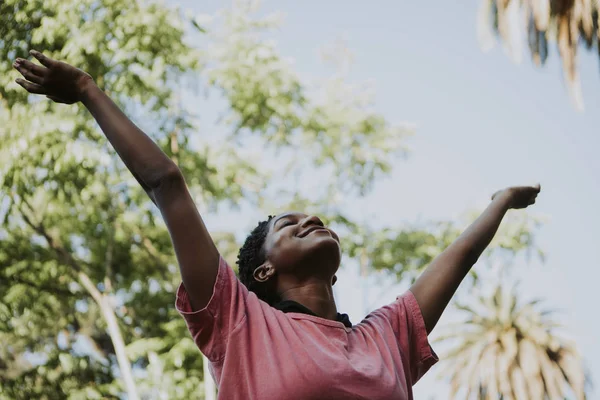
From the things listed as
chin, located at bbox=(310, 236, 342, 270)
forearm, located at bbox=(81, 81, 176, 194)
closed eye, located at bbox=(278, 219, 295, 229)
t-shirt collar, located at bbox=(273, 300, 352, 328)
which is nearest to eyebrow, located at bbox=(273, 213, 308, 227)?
closed eye, located at bbox=(278, 219, 295, 229)

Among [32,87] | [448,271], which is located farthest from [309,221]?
[32,87]

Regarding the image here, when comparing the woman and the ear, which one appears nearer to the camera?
the woman

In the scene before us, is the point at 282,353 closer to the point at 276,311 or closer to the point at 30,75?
the point at 276,311

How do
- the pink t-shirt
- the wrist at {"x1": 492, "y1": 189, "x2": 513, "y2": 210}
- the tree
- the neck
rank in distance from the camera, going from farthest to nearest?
the tree < the wrist at {"x1": 492, "y1": 189, "x2": 513, "y2": 210} < the neck < the pink t-shirt

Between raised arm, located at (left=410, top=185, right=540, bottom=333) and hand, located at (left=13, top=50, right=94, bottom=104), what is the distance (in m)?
1.23

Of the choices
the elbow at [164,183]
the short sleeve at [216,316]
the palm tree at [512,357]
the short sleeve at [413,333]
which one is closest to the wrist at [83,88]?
the elbow at [164,183]

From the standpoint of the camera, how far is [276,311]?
228cm

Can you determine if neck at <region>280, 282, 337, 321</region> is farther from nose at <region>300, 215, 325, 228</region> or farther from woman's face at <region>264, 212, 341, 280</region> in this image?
nose at <region>300, 215, 325, 228</region>

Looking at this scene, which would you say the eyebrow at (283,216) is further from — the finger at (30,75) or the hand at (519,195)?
the finger at (30,75)

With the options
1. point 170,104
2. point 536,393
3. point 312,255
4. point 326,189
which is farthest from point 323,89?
point 312,255

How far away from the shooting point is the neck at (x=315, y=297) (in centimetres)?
243

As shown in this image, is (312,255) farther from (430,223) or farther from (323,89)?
(323,89)

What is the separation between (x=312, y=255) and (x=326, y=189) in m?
11.1

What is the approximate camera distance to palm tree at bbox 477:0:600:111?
9639 mm
